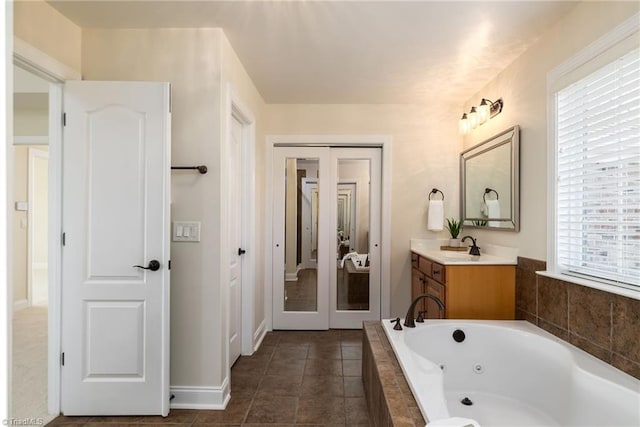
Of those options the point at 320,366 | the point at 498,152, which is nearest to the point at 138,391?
the point at 320,366

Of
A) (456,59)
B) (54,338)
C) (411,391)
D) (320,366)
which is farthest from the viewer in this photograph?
(320,366)

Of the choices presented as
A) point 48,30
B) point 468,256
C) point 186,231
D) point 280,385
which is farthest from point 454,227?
point 48,30

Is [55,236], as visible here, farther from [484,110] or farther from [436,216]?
[484,110]

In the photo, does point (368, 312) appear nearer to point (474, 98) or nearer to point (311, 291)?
point (311, 291)

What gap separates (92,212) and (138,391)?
3.66ft

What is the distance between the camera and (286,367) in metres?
2.76

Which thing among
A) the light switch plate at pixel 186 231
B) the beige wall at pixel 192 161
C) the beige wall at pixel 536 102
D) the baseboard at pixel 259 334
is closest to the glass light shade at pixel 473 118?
the beige wall at pixel 536 102

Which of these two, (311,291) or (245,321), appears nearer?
(245,321)

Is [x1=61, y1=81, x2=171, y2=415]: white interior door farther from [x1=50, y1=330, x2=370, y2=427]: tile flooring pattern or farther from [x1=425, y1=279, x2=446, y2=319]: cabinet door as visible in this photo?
[x1=425, y1=279, x2=446, y2=319]: cabinet door

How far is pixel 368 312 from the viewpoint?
12.1 ft

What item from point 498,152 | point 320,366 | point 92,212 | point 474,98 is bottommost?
point 320,366

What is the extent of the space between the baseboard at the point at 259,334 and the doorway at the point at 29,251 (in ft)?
4.92

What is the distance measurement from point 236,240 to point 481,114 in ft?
7.87

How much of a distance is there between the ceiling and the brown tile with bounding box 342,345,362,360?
7.95 ft
